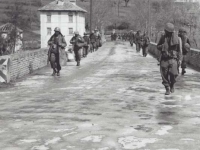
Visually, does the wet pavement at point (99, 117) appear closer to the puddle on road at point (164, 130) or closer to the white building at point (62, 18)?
the puddle on road at point (164, 130)

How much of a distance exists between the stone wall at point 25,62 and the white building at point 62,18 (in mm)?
71876

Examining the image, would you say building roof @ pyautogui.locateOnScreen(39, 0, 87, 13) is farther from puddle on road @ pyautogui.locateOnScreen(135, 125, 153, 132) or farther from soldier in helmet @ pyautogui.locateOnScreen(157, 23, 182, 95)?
puddle on road @ pyautogui.locateOnScreen(135, 125, 153, 132)

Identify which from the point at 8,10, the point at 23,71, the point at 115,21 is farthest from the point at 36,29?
the point at 23,71

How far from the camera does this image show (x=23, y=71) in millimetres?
17281

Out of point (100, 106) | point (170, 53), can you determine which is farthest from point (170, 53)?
point (100, 106)

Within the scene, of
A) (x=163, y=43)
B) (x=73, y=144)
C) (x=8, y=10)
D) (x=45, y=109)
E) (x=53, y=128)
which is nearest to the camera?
(x=73, y=144)

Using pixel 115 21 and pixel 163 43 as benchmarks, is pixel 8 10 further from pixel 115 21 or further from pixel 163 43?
pixel 163 43

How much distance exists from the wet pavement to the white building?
80630 millimetres

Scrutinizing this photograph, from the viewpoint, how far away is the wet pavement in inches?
250

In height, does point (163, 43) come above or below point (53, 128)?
above

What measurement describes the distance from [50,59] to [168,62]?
677cm

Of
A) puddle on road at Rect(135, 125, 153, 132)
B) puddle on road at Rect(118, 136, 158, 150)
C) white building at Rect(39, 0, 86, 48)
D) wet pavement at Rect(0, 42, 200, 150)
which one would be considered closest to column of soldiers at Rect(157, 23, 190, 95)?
wet pavement at Rect(0, 42, 200, 150)

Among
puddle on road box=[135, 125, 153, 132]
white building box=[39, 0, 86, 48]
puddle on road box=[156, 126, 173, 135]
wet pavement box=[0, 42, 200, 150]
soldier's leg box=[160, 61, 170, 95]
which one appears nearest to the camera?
wet pavement box=[0, 42, 200, 150]

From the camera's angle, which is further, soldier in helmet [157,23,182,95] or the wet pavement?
soldier in helmet [157,23,182,95]
